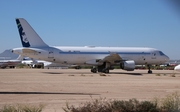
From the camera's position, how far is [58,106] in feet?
35.0

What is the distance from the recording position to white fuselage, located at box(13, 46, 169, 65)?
121ft

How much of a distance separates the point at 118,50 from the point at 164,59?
676 centimetres

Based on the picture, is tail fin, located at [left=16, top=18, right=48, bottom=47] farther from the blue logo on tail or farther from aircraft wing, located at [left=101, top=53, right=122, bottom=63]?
aircraft wing, located at [left=101, top=53, right=122, bottom=63]

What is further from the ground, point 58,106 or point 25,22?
point 25,22

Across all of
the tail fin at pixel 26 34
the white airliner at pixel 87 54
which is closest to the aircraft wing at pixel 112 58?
the white airliner at pixel 87 54

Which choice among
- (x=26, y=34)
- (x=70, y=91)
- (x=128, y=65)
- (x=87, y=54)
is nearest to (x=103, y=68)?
(x=87, y=54)

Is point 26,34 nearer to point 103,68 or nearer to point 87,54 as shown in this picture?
point 87,54

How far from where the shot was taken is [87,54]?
38812 millimetres

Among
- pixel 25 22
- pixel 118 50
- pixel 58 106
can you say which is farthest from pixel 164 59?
pixel 58 106

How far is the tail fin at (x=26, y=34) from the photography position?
36500 mm

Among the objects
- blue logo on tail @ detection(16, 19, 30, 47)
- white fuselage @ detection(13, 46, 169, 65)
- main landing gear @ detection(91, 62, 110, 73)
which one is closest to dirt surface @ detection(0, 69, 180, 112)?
white fuselage @ detection(13, 46, 169, 65)

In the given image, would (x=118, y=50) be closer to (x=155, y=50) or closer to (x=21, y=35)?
(x=155, y=50)

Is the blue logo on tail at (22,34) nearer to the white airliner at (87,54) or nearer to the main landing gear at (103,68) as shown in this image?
the white airliner at (87,54)

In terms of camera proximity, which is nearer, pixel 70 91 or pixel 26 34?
pixel 70 91
